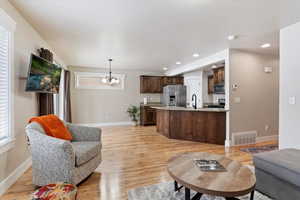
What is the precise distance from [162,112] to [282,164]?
11.7 feet

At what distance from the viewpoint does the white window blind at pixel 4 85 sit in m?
2.03

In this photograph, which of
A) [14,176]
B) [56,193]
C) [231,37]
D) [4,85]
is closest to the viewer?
[56,193]

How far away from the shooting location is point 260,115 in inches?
169

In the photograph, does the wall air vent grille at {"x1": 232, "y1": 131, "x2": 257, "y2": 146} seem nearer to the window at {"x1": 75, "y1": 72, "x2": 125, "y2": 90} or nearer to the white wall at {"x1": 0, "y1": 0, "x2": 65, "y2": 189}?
the white wall at {"x1": 0, "y1": 0, "x2": 65, "y2": 189}

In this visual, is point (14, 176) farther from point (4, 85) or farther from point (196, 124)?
point (196, 124)

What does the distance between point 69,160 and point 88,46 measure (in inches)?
112

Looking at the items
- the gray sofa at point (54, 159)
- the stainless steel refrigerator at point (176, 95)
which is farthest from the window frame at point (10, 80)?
the stainless steel refrigerator at point (176, 95)

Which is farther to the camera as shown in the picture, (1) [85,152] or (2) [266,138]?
(2) [266,138]

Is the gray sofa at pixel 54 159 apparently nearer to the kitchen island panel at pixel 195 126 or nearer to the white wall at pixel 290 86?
the kitchen island panel at pixel 195 126

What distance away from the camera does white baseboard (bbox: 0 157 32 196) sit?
77.5 inches

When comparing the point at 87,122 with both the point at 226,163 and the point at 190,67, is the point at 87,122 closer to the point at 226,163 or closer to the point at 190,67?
the point at 190,67

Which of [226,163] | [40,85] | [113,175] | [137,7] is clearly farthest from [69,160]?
[137,7]

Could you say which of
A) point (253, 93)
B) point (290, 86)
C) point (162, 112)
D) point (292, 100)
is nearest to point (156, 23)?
point (290, 86)

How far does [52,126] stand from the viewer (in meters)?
2.33
